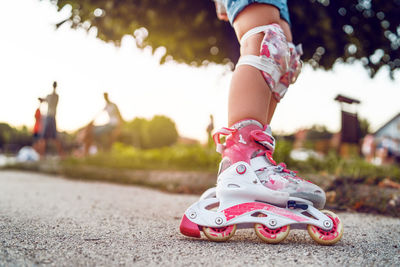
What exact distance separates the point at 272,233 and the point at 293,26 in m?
2.30

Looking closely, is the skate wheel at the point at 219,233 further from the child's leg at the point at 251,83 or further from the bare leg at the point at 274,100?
the bare leg at the point at 274,100

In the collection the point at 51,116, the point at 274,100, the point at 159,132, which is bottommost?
the point at 274,100

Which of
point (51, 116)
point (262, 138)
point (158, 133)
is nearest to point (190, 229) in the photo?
point (262, 138)

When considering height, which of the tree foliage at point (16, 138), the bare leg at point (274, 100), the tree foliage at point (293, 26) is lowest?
the tree foliage at point (16, 138)

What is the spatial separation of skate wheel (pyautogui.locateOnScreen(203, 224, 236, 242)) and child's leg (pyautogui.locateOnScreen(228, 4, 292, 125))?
41 cm

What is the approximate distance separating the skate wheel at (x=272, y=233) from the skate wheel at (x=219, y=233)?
98 millimetres

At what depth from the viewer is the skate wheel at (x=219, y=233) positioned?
1.20 meters

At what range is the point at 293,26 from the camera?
298 centimetres

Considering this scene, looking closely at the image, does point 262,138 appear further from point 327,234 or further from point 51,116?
point 51,116

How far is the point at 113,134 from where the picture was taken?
26.1ft

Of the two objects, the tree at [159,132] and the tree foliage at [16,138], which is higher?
the tree at [159,132]

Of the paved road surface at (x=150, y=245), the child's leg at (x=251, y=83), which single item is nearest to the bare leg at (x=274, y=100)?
the child's leg at (x=251, y=83)

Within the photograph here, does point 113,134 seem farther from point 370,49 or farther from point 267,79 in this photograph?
point 267,79

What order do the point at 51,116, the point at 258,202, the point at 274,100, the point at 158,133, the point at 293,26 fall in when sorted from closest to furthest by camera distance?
the point at 258,202, the point at 274,100, the point at 293,26, the point at 51,116, the point at 158,133
